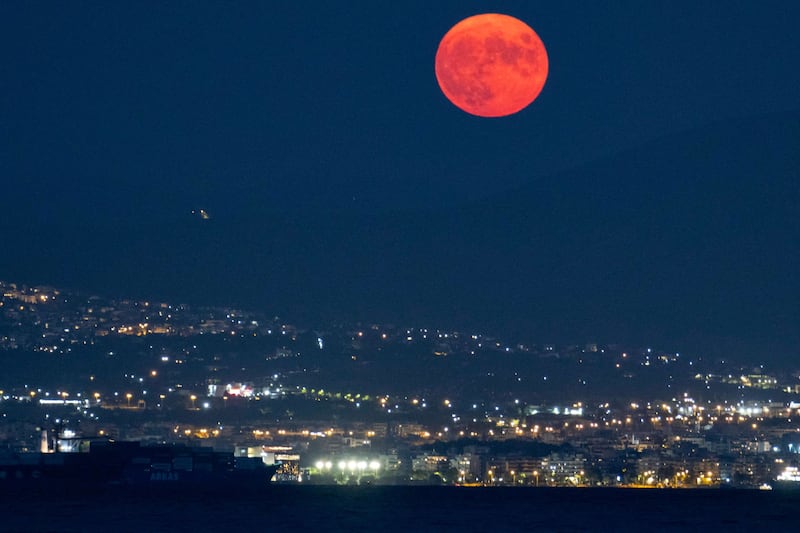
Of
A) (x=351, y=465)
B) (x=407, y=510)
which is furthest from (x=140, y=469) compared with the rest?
(x=407, y=510)

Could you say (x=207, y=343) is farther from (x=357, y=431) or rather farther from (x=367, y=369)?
(x=357, y=431)

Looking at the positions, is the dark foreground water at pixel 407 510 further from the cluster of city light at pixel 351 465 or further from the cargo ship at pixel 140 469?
the cluster of city light at pixel 351 465

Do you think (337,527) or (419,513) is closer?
(337,527)

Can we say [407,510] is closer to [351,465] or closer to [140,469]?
[351,465]

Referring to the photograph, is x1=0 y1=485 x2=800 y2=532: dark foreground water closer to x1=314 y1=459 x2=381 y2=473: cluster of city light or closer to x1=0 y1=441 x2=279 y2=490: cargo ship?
x1=0 y1=441 x2=279 y2=490: cargo ship

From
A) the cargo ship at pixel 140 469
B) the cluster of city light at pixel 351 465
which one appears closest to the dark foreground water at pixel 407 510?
the cargo ship at pixel 140 469

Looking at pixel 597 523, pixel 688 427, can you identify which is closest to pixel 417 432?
pixel 688 427

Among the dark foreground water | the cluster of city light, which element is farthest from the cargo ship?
the cluster of city light
